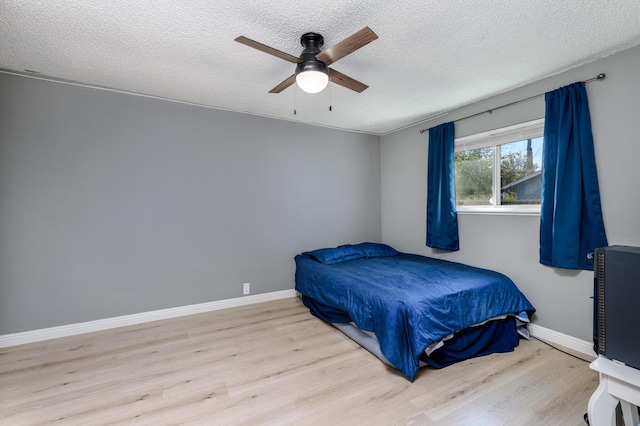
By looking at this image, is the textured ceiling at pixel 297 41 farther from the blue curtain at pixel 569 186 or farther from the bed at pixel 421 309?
the bed at pixel 421 309

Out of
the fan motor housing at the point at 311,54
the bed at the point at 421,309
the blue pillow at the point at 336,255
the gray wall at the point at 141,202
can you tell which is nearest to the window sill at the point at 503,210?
the bed at the point at 421,309

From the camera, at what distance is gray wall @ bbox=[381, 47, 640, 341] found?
2.05 metres

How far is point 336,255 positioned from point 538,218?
208 centimetres

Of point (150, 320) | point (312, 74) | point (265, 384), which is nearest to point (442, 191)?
point (312, 74)

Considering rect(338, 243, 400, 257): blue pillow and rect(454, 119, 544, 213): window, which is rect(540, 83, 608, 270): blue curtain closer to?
rect(454, 119, 544, 213): window

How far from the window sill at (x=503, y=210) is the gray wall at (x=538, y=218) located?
0.05 meters

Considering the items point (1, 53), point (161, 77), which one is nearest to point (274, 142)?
point (161, 77)

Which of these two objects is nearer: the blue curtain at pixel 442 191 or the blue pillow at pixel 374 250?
the blue curtain at pixel 442 191

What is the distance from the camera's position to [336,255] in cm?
343

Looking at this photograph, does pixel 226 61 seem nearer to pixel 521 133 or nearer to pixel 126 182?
pixel 126 182

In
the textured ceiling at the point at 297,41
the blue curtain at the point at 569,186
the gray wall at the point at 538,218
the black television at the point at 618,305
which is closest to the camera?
the black television at the point at 618,305

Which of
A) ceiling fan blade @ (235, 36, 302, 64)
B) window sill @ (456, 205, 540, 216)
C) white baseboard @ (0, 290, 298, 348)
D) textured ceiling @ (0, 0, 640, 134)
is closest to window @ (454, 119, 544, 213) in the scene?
window sill @ (456, 205, 540, 216)

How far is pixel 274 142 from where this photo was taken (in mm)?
3605

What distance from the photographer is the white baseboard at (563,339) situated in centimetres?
223
